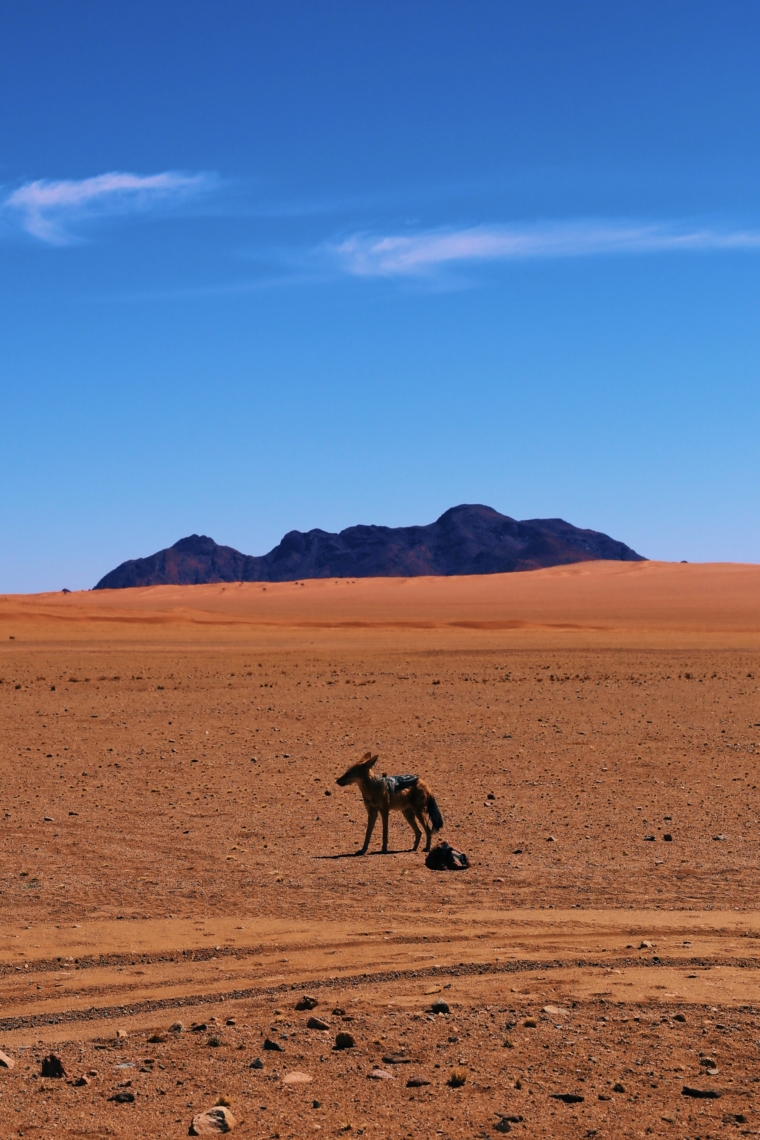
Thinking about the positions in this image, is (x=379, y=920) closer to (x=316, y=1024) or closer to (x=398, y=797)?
(x=316, y=1024)

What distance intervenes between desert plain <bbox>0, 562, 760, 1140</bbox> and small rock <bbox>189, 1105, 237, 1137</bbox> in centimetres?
8

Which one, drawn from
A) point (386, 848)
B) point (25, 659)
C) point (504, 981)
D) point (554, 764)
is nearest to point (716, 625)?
point (25, 659)

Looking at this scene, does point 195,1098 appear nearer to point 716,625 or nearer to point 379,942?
point 379,942

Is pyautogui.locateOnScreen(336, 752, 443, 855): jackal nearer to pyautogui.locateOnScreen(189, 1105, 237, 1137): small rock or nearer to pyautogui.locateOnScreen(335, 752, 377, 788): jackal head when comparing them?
pyautogui.locateOnScreen(335, 752, 377, 788): jackal head

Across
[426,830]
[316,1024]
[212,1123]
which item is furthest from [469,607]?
[212,1123]

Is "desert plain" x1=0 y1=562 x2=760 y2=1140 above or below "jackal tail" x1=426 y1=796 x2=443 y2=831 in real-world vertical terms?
below

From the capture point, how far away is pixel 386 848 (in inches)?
477

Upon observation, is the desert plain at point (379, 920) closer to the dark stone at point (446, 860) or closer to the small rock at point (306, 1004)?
the small rock at point (306, 1004)

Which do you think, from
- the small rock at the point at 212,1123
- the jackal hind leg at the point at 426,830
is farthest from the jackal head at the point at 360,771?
the small rock at the point at 212,1123

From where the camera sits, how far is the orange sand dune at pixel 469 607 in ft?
188

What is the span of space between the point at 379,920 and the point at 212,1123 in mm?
3788

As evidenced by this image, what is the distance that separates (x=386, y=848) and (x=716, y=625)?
56.8m

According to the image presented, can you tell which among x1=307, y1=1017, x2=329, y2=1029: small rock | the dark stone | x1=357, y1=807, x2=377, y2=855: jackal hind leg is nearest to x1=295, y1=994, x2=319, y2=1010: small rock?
x1=307, y1=1017, x2=329, y2=1029: small rock

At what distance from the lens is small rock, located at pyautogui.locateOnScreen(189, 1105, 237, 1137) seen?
5445 millimetres
